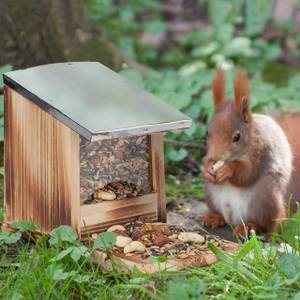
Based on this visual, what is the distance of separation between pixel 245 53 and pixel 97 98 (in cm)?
274

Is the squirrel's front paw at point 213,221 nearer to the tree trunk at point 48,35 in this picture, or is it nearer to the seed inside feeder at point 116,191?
the seed inside feeder at point 116,191

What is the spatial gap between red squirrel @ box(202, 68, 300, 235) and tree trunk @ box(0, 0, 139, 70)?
3.26ft

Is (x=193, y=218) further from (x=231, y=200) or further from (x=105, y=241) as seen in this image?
(x=105, y=241)

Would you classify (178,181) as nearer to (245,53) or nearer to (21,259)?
(21,259)

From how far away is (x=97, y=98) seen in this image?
2.45m

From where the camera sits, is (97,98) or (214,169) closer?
(97,98)

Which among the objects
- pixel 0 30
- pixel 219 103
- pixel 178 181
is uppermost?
pixel 0 30

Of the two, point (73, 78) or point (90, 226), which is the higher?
point (73, 78)

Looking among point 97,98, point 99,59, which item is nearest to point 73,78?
point 97,98

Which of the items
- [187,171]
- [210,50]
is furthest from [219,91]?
[210,50]

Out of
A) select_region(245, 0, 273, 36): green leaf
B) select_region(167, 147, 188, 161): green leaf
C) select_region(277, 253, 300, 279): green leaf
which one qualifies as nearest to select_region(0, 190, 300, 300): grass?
select_region(277, 253, 300, 279): green leaf

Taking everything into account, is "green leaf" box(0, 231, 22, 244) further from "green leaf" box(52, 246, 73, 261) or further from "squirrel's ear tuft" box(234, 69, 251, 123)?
"squirrel's ear tuft" box(234, 69, 251, 123)

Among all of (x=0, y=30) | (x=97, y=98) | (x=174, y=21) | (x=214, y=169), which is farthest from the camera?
(x=174, y=21)

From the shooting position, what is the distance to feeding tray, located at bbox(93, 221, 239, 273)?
7.63 ft
